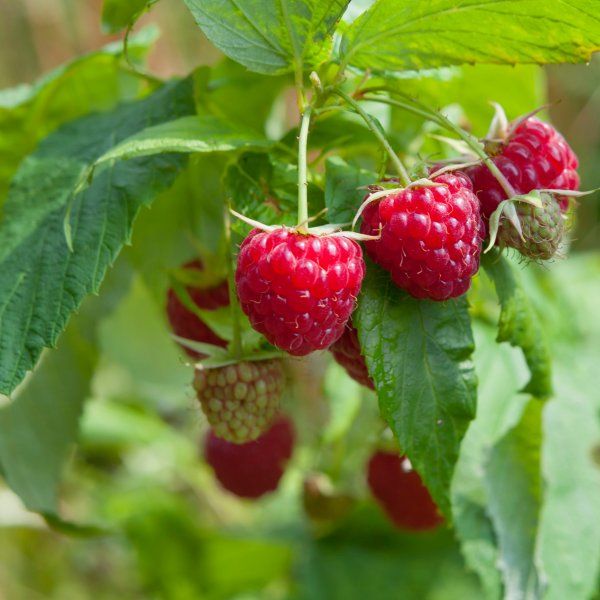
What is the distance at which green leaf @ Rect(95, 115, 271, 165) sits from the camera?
65 cm

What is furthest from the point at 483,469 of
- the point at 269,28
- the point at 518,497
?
the point at 269,28

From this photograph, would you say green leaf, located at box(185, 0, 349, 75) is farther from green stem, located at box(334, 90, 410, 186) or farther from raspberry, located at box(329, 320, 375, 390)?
raspberry, located at box(329, 320, 375, 390)

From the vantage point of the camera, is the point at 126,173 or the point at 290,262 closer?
the point at 290,262

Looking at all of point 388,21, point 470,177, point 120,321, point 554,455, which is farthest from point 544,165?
point 120,321

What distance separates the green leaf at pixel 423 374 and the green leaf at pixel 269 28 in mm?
172

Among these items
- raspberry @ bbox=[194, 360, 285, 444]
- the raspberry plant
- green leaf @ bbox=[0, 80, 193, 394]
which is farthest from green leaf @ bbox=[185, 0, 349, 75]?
raspberry @ bbox=[194, 360, 285, 444]

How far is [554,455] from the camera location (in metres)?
1.02

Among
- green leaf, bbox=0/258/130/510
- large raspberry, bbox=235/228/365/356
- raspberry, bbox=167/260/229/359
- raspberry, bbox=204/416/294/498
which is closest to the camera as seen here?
large raspberry, bbox=235/228/365/356

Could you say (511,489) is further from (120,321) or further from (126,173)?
(120,321)

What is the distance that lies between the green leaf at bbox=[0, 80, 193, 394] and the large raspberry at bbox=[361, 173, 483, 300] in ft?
0.72

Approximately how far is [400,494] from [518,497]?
24 cm

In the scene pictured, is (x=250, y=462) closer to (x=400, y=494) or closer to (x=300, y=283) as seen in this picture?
(x=400, y=494)

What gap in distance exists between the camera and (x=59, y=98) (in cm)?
105

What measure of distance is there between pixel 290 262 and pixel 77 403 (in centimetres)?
53
